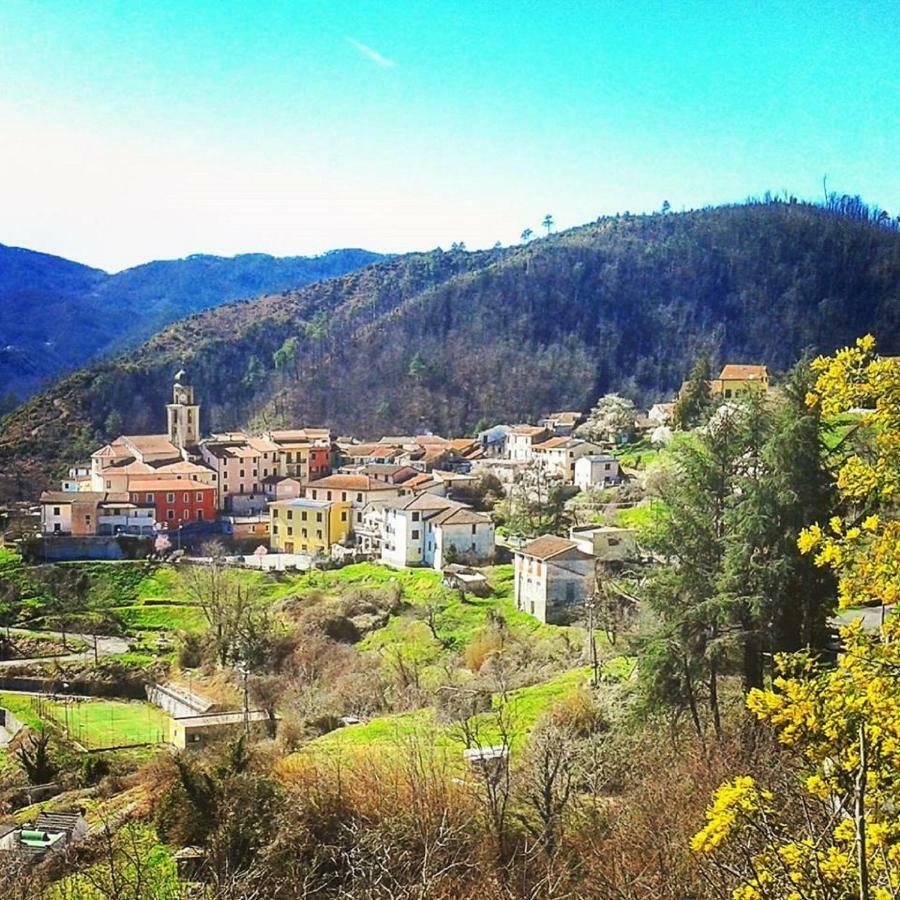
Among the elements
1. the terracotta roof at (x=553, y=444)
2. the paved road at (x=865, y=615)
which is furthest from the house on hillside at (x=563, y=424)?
the paved road at (x=865, y=615)

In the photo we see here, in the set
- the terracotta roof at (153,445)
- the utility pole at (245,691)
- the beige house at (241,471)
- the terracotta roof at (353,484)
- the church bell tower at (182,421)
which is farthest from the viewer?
the church bell tower at (182,421)

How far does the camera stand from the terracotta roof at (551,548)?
98.6 ft

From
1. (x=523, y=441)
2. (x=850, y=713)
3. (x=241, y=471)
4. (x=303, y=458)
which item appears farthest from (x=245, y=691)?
(x=523, y=441)

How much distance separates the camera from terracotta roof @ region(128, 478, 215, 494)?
47.0m

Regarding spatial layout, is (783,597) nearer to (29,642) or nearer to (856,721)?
(856,721)

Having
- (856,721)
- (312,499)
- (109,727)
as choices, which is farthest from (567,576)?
(856,721)

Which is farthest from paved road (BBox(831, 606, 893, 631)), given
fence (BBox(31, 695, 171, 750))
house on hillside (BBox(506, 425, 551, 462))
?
house on hillside (BBox(506, 425, 551, 462))

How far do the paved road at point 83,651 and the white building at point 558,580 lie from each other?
1521cm

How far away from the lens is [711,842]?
503 centimetres

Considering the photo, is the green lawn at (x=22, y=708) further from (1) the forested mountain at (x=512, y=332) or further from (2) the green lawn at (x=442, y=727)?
(1) the forested mountain at (x=512, y=332)

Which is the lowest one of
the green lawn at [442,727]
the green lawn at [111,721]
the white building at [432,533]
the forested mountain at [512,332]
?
the green lawn at [111,721]

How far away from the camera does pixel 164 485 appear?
4747 cm

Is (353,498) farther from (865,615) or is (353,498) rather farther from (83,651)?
(865,615)

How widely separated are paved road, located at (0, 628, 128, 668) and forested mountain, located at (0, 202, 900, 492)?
30.6 metres
